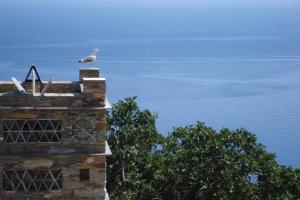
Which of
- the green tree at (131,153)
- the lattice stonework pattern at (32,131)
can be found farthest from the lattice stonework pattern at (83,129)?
the green tree at (131,153)

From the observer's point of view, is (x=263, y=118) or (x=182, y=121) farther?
(x=263, y=118)

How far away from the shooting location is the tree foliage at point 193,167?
21531 millimetres

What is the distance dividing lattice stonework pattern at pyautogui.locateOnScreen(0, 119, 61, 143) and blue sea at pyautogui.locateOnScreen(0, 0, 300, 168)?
44.0 metres

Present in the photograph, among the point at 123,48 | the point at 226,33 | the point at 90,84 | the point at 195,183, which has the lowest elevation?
the point at 195,183

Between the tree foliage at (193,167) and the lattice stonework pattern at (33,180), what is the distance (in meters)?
7.23

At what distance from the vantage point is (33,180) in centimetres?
1543

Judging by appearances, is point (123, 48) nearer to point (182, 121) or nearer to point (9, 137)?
A: point (182, 121)

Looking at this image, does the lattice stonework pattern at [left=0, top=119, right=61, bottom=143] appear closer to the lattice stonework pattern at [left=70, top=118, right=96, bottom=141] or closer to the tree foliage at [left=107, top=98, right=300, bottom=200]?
the lattice stonework pattern at [left=70, top=118, right=96, bottom=141]

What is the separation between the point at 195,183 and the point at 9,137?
30.7ft

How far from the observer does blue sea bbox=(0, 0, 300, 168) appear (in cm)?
7094

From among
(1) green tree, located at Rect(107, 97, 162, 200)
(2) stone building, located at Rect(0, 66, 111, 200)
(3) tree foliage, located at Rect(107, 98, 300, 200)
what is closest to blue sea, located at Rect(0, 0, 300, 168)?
(1) green tree, located at Rect(107, 97, 162, 200)

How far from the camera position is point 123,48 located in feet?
448

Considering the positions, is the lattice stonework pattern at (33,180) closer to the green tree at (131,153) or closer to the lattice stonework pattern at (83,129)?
the lattice stonework pattern at (83,129)

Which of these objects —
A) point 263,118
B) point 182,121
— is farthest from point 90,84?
point 263,118
